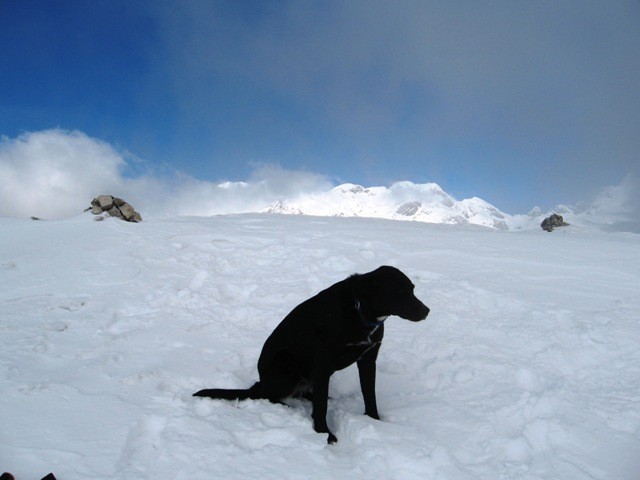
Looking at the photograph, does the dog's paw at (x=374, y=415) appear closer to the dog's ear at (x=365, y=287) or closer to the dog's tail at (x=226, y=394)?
the dog's tail at (x=226, y=394)

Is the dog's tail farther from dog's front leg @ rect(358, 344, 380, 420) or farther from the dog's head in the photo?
the dog's head

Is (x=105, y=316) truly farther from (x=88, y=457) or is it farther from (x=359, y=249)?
(x=359, y=249)

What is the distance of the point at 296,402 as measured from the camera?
13.0ft

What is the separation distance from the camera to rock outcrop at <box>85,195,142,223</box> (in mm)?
14156

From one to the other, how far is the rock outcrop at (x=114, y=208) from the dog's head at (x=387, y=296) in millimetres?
12714

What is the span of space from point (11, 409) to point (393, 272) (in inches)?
132

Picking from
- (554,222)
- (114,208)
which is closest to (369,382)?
(114,208)

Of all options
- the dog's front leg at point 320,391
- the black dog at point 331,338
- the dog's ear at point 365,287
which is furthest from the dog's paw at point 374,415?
the dog's ear at point 365,287

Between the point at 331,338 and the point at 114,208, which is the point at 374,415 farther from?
the point at 114,208

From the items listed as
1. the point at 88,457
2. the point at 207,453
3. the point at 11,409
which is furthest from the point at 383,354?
the point at 11,409

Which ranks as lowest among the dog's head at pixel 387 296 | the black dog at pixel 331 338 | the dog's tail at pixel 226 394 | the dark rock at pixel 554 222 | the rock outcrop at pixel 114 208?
the dog's tail at pixel 226 394

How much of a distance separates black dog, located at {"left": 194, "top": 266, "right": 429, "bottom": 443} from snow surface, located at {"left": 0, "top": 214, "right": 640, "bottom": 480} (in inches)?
7.5

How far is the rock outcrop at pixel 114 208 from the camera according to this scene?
46.4ft

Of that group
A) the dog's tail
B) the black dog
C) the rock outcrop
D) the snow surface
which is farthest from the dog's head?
the rock outcrop
